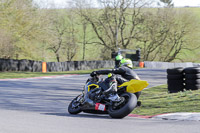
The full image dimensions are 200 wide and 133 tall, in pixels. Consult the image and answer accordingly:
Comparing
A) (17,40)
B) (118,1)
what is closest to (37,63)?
(17,40)

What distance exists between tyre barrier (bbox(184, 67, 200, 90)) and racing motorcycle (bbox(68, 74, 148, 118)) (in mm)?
6432

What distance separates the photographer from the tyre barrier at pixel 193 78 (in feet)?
46.6

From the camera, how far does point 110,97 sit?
27.3 ft

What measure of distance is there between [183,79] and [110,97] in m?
7.22

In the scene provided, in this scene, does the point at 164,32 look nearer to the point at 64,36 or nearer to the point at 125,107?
the point at 64,36

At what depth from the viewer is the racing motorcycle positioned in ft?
26.1

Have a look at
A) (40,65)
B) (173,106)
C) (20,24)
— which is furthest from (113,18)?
(173,106)

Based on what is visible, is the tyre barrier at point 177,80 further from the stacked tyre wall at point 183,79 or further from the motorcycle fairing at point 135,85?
the motorcycle fairing at point 135,85

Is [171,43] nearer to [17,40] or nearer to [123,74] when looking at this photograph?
[17,40]

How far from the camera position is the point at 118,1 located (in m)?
55.6

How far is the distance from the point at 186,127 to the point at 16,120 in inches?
142

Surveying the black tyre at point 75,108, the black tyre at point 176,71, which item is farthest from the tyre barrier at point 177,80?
the black tyre at point 75,108

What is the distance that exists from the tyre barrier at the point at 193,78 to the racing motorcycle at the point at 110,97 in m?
6.43

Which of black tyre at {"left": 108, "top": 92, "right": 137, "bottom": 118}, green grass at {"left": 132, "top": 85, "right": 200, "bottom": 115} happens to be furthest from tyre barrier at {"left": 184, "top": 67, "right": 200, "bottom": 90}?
black tyre at {"left": 108, "top": 92, "right": 137, "bottom": 118}
